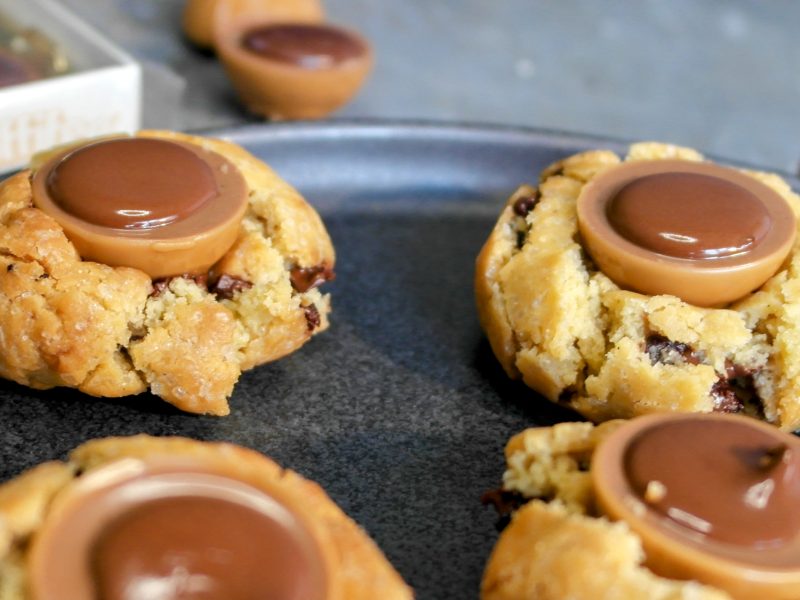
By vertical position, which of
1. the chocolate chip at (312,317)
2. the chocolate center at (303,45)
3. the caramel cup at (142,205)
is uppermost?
the caramel cup at (142,205)

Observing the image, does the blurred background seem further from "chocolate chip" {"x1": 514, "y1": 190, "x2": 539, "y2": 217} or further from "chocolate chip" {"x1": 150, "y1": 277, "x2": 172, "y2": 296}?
"chocolate chip" {"x1": 150, "y1": 277, "x2": 172, "y2": 296}

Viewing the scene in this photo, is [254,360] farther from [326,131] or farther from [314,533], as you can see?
[326,131]

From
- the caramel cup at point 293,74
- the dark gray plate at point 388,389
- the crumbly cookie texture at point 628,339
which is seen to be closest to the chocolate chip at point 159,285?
the dark gray plate at point 388,389

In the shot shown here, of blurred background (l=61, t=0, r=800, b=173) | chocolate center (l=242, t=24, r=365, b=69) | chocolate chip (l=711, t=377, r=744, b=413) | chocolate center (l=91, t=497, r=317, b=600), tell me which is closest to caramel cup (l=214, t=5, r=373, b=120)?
chocolate center (l=242, t=24, r=365, b=69)

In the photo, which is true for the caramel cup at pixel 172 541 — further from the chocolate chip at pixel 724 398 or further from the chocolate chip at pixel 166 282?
the chocolate chip at pixel 724 398

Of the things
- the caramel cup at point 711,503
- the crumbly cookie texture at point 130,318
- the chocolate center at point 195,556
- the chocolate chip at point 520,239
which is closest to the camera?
the chocolate center at point 195,556

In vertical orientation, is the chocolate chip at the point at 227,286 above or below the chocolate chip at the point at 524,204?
below
